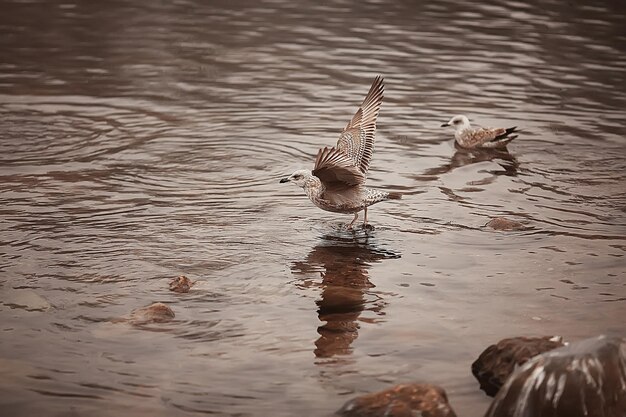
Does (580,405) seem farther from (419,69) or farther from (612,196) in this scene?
(419,69)

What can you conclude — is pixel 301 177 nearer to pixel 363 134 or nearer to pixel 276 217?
pixel 276 217

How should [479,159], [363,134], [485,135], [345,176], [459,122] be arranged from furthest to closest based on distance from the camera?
[459,122] < [485,135] < [479,159] < [363,134] < [345,176]

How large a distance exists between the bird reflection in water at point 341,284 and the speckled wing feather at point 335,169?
1.83 feet

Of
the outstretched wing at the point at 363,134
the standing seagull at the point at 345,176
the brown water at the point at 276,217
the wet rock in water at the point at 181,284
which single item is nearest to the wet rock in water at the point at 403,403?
the brown water at the point at 276,217

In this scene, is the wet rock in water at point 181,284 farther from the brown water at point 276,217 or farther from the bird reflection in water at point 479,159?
the bird reflection in water at point 479,159

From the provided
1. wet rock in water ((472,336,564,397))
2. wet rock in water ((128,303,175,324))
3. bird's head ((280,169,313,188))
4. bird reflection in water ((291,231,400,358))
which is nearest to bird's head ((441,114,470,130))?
bird reflection in water ((291,231,400,358))

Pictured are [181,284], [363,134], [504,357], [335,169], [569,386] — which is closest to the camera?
[569,386]

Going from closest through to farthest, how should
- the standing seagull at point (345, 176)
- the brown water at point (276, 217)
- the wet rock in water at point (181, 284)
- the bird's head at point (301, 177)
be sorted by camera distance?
the brown water at point (276, 217) → the wet rock in water at point (181, 284) → the standing seagull at point (345, 176) → the bird's head at point (301, 177)

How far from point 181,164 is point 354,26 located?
930 cm

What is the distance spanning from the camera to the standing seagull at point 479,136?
12352 mm

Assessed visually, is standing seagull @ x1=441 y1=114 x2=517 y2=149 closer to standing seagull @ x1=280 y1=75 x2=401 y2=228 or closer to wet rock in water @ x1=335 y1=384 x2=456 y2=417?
standing seagull @ x1=280 y1=75 x2=401 y2=228

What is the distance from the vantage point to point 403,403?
6000 millimetres

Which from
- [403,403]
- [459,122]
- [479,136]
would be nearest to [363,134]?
[479,136]

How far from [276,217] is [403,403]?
4.19m
